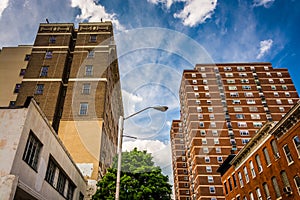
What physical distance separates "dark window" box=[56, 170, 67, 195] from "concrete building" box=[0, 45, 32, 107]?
24.6 m

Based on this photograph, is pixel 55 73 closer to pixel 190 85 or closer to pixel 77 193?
pixel 77 193

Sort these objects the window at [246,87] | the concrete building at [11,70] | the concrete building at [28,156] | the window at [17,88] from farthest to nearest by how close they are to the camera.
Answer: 1. the window at [246,87]
2. the window at [17,88]
3. the concrete building at [11,70]
4. the concrete building at [28,156]

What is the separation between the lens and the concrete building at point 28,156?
11.7 metres

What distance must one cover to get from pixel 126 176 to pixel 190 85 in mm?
64177

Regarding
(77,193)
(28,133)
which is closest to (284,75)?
(77,193)

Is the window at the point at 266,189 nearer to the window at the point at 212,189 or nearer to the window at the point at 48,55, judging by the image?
the window at the point at 48,55

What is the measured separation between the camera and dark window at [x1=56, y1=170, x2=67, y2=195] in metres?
19.0

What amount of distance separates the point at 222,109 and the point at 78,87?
51644mm

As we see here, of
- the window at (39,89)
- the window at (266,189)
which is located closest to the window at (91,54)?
the window at (39,89)

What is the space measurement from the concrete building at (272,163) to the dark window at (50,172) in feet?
66.7

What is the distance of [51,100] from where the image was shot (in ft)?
122

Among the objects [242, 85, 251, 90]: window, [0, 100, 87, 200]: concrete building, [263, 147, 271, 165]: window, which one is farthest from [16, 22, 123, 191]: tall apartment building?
[242, 85, 251, 90]: window

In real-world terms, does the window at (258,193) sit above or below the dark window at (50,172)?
above

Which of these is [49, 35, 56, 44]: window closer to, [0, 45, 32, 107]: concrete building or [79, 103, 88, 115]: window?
[0, 45, 32, 107]: concrete building
